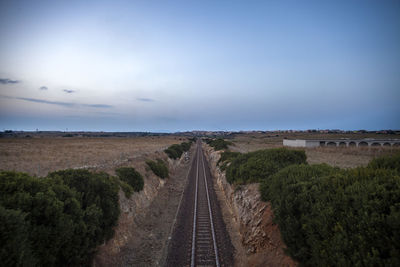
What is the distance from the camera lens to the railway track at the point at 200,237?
9.19m

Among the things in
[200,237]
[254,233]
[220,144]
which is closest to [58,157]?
[200,237]

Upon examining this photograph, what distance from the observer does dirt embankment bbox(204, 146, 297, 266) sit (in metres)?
8.11

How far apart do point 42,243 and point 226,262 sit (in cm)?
710

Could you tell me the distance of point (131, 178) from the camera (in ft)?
51.5

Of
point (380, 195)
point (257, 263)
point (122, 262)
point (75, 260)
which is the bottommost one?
point (122, 262)

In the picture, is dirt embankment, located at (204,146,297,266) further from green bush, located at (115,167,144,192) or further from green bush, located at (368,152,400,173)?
green bush, located at (115,167,144,192)

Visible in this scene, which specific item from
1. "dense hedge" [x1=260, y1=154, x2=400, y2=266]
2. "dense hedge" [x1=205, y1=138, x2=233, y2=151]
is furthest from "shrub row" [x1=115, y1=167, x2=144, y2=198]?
"dense hedge" [x1=205, y1=138, x2=233, y2=151]

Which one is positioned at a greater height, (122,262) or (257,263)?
(257,263)

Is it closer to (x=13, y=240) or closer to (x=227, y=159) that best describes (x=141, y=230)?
(x=13, y=240)

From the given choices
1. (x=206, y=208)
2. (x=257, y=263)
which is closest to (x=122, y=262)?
(x=257, y=263)

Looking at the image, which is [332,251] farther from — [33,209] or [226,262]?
[33,209]

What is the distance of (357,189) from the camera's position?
5207mm

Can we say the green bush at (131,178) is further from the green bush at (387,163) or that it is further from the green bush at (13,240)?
the green bush at (387,163)

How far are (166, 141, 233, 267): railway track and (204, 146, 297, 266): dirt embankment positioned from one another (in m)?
0.60
